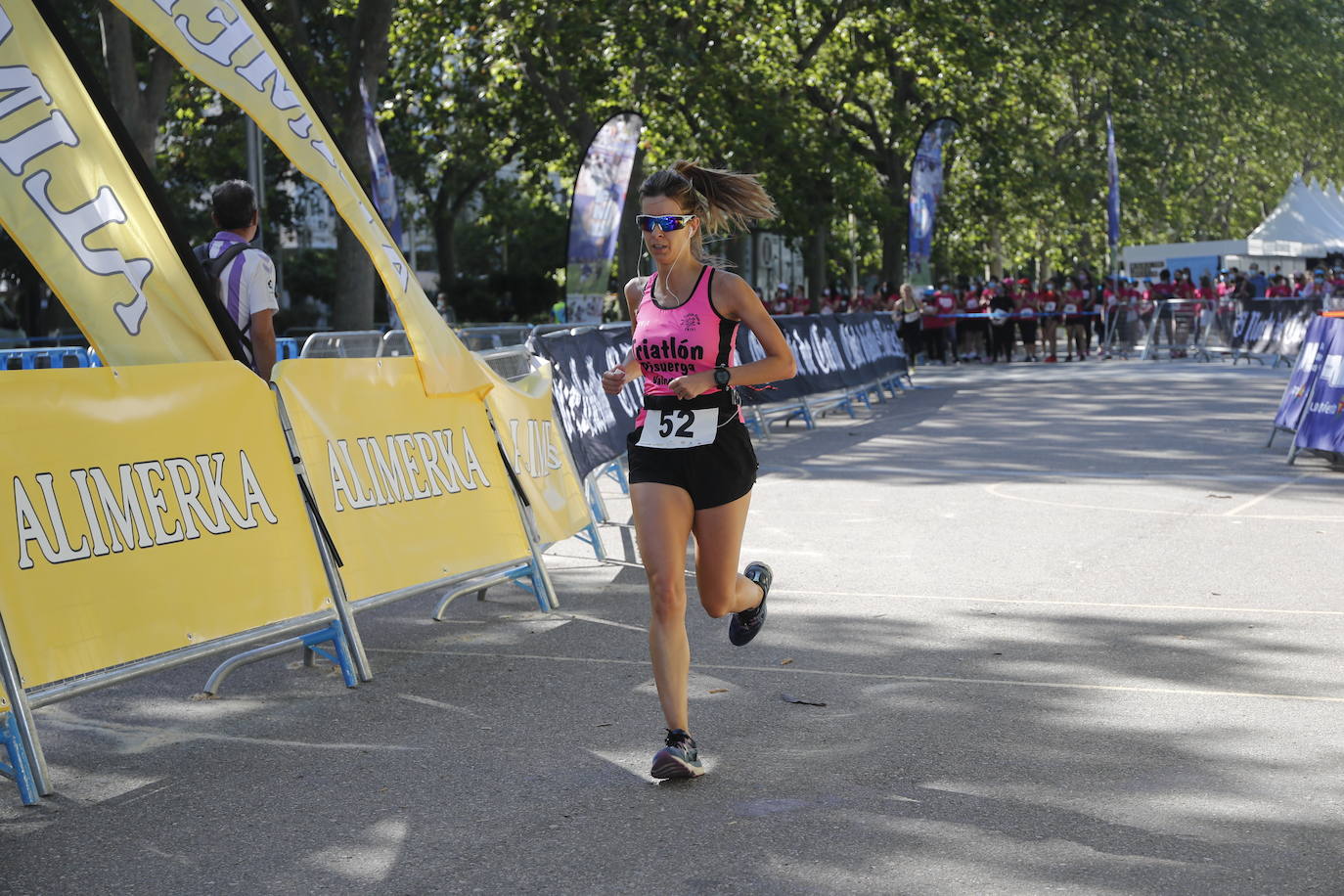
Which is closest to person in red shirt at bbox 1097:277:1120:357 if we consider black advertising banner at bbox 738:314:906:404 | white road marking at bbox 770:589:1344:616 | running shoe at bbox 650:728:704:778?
black advertising banner at bbox 738:314:906:404

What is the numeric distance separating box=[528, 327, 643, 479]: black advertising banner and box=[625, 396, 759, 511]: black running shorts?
12.9 feet

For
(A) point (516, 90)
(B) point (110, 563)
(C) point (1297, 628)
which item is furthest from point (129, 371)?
(A) point (516, 90)

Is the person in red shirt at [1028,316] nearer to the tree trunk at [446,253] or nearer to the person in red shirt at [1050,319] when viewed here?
the person in red shirt at [1050,319]

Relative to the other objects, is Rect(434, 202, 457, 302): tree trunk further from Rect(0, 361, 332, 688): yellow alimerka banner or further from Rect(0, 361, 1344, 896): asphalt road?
Rect(0, 361, 332, 688): yellow alimerka banner

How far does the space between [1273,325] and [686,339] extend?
28.7m

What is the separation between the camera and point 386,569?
6.96 meters

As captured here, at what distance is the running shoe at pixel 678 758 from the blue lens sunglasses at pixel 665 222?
1.61 m

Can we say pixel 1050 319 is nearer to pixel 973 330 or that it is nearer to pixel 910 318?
pixel 973 330

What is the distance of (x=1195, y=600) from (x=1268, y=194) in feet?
230

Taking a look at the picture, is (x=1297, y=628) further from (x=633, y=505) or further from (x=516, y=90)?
(x=516, y=90)

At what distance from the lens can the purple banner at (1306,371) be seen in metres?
14.0

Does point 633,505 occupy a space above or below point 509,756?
above

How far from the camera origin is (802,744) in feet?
18.4

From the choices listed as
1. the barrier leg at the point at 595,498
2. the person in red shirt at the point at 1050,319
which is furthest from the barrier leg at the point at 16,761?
the person in red shirt at the point at 1050,319
